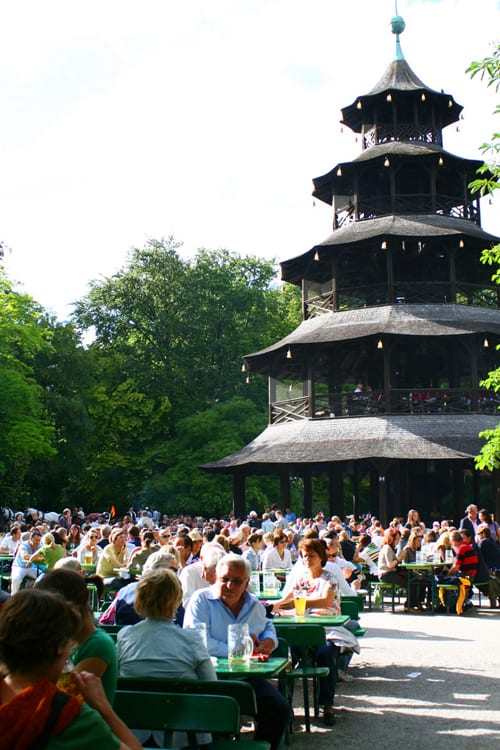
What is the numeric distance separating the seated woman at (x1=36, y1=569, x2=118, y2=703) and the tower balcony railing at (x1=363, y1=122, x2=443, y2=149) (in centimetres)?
3489

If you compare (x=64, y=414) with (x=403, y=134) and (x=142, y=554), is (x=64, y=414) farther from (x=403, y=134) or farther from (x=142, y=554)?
(x=142, y=554)

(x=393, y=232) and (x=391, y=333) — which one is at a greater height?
(x=393, y=232)

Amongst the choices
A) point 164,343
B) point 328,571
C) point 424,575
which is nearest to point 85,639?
point 328,571

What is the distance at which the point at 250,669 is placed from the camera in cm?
580

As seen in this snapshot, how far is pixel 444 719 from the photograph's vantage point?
7668 mm

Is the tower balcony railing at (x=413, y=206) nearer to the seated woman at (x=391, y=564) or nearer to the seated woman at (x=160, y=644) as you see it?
the seated woman at (x=391, y=564)

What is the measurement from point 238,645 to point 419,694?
358 cm

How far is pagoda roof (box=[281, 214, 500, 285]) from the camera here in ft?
103

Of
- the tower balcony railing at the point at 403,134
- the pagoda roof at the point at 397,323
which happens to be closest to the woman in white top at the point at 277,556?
the pagoda roof at the point at 397,323

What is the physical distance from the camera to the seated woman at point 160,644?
5090 millimetres

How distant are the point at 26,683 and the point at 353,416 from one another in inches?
1093

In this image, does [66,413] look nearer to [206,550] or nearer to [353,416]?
[353,416]

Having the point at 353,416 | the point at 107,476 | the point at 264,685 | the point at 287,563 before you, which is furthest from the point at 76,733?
the point at 107,476

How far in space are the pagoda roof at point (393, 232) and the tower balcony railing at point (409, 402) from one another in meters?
5.68
